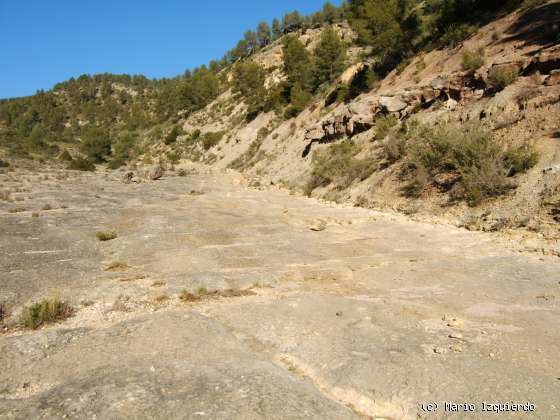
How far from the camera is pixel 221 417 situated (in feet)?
10.8

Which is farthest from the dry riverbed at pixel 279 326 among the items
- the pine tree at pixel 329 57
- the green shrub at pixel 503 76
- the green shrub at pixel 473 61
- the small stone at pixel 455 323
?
the pine tree at pixel 329 57

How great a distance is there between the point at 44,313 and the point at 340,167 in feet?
52.8

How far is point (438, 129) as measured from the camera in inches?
612

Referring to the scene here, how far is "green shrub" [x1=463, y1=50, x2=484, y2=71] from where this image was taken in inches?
754

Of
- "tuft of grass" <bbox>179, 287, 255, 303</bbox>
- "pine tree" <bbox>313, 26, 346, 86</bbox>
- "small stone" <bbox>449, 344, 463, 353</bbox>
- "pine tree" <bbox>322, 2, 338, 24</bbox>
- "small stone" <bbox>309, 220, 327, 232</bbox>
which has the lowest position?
"small stone" <bbox>309, 220, 327, 232</bbox>

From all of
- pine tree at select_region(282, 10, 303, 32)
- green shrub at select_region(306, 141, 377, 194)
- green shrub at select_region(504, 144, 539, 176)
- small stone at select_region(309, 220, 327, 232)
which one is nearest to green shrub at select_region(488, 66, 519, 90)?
green shrub at select_region(504, 144, 539, 176)

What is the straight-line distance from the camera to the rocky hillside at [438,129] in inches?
462

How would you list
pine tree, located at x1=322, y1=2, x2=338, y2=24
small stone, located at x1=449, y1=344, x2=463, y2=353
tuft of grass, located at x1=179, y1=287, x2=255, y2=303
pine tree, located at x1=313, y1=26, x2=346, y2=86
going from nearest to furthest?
1. small stone, located at x1=449, y1=344, x2=463, y2=353
2. tuft of grass, located at x1=179, y1=287, x2=255, y2=303
3. pine tree, located at x1=313, y1=26, x2=346, y2=86
4. pine tree, located at x1=322, y1=2, x2=338, y2=24

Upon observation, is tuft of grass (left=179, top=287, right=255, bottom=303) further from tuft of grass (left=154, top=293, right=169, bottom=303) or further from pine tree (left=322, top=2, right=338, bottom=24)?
pine tree (left=322, top=2, right=338, bottom=24)

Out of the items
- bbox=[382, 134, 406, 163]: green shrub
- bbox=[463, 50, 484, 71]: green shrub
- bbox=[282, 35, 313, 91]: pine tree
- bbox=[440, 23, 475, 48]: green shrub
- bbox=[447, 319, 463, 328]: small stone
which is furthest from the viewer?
bbox=[282, 35, 313, 91]: pine tree

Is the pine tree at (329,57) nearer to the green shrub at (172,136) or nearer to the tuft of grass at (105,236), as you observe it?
the green shrub at (172,136)

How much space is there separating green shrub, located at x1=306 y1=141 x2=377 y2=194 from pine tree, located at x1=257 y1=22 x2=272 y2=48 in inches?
3023

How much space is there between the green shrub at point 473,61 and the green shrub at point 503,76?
2.33 metres

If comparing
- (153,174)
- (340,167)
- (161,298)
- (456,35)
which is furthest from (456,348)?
(153,174)
